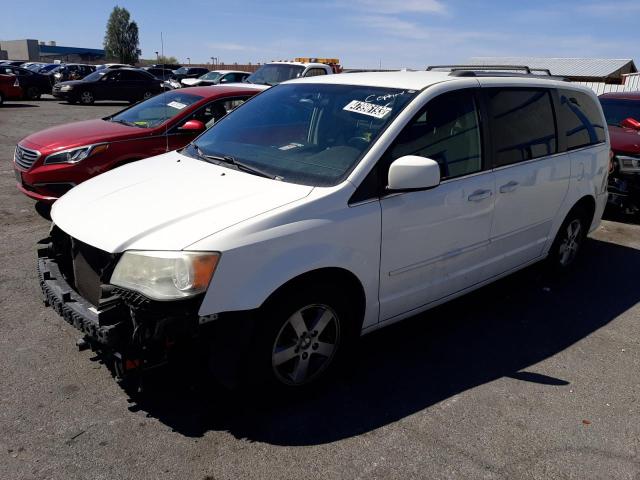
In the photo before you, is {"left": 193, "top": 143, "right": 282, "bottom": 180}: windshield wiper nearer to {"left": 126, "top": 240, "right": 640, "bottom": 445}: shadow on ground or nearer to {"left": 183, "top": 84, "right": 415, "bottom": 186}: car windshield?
{"left": 183, "top": 84, "right": 415, "bottom": 186}: car windshield

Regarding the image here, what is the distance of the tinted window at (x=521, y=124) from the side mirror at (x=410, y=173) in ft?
3.43

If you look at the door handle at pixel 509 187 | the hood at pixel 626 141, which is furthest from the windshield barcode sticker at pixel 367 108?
the hood at pixel 626 141

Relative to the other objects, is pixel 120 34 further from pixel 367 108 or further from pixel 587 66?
A: pixel 367 108

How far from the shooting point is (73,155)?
6203mm

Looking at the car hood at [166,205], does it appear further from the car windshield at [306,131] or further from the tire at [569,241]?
the tire at [569,241]

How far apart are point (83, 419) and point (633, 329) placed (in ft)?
13.1

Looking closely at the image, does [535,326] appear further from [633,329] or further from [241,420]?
[241,420]

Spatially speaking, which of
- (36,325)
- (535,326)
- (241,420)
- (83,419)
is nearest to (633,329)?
(535,326)

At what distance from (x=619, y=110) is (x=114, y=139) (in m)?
7.44

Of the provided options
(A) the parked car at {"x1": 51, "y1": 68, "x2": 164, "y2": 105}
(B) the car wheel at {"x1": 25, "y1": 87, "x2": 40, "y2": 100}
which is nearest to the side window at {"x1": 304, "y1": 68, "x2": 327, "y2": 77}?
(A) the parked car at {"x1": 51, "y1": 68, "x2": 164, "y2": 105}

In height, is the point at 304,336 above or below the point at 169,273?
below

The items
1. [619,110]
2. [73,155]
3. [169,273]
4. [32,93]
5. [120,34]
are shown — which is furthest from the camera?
[120,34]

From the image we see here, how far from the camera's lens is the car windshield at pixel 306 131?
331 centimetres

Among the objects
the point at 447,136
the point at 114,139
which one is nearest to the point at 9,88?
the point at 114,139
